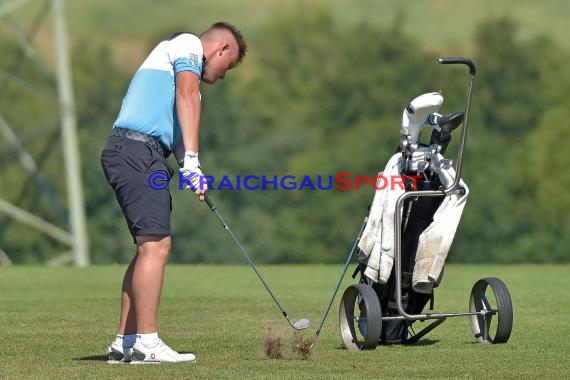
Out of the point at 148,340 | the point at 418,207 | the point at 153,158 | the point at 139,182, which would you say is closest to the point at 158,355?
the point at 148,340

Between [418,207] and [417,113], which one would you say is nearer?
[417,113]

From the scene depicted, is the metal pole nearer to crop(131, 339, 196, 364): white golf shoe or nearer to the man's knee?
the man's knee

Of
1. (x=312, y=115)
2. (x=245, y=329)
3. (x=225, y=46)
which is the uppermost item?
(x=312, y=115)

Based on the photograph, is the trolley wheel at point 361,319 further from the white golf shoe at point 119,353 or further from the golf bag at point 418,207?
the white golf shoe at point 119,353

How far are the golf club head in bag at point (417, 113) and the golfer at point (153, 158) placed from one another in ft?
4.77

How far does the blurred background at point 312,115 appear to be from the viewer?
7462cm

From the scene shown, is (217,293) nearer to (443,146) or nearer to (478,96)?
(443,146)

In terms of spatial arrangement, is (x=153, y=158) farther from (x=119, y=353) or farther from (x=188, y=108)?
(x=119, y=353)

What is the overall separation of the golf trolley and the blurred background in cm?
4467

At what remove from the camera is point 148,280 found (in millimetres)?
9227

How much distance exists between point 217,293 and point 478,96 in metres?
81.4

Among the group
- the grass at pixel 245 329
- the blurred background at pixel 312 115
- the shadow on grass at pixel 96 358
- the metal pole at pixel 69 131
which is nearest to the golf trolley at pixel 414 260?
the grass at pixel 245 329

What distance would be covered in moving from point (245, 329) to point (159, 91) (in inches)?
114

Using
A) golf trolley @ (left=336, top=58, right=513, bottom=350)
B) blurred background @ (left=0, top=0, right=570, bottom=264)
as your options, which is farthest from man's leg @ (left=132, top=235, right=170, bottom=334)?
blurred background @ (left=0, top=0, right=570, bottom=264)
